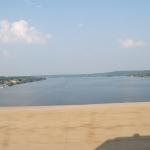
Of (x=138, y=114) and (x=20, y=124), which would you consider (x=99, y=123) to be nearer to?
(x=138, y=114)

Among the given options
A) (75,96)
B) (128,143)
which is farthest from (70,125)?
(75,96)

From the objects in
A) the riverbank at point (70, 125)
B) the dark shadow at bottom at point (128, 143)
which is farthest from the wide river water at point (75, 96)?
the dark shadow at bottom at point (128, 143)

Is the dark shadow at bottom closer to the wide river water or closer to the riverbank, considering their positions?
the riverbank

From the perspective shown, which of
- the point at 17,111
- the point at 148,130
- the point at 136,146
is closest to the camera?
the point at 136,146

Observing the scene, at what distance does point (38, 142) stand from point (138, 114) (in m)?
1.91

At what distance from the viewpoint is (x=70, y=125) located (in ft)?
21.4

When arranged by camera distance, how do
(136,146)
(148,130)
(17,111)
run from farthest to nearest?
(17,111) → (148,130) → (136,146)

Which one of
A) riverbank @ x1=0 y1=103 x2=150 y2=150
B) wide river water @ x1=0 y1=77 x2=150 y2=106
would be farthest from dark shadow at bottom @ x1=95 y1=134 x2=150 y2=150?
wide river water @ x1=0 y1=77 x2=150 y2=106

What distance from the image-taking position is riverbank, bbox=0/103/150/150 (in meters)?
6.27

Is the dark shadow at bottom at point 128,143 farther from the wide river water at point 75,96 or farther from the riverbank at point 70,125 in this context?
the wide river water at point 75,96

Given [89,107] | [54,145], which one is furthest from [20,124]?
[89,107]

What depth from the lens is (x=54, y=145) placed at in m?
6.24

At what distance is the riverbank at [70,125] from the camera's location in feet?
20.6

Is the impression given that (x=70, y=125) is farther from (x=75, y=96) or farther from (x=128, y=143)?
Answer: (x=75, y=96)
